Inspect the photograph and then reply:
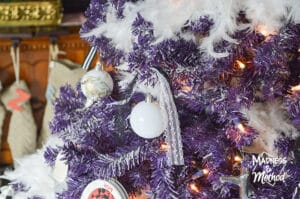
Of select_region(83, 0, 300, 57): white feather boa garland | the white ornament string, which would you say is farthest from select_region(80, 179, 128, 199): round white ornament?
the white ornament string

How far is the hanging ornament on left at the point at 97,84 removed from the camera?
0.82 m

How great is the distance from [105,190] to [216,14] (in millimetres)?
334

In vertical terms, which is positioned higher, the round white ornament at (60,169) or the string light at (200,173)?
the round white ornament at (60,169)

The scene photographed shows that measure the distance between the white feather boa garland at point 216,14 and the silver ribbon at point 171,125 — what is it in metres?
0.07

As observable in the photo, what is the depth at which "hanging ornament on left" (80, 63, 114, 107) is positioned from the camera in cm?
82

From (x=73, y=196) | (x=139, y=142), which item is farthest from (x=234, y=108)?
(x=73, y=196)

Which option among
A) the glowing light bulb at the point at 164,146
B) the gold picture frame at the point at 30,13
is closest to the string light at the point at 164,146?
the glowing light bulb at the point at 164,146

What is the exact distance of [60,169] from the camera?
861 mm

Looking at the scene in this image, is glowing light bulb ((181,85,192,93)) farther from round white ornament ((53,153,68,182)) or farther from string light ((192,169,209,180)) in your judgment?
round white ornament ((53,153,68,182))

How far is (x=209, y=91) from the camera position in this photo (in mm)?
744

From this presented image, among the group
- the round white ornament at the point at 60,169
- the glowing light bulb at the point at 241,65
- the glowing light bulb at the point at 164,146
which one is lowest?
the round white ornament at the point at 60,169

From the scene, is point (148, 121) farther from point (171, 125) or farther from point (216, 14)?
point (216, 14)

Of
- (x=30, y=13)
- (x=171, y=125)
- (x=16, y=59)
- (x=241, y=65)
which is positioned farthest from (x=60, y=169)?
(x=16, y=59)

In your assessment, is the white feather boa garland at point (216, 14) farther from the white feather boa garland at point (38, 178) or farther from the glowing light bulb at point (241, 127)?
the white feather boa garland at point (38, 178)
